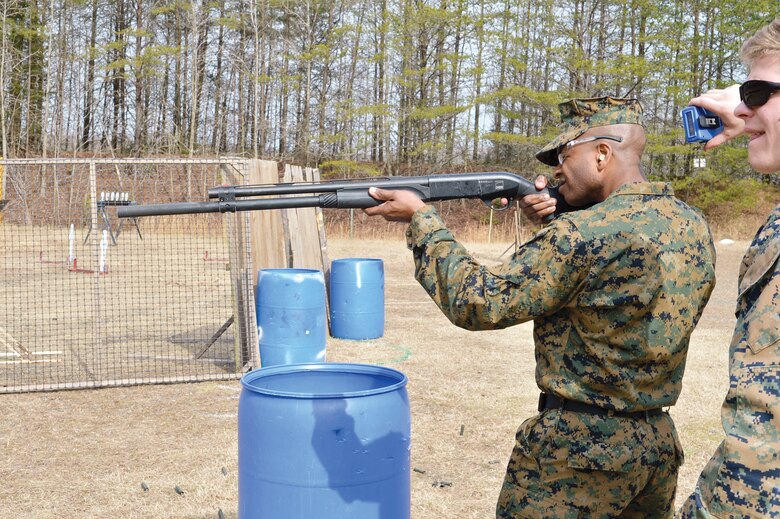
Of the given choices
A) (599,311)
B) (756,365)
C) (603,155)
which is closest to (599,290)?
(599,311)

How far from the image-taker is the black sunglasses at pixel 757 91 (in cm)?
154

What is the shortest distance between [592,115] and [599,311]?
73cm

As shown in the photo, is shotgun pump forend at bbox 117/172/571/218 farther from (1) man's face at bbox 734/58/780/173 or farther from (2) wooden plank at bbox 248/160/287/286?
(2) wooden plank at bbox 248/160/287/286

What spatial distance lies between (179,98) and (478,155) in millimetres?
20105

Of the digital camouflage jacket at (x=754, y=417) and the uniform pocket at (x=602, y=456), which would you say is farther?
the uniform pocket at (x=602, y=456)

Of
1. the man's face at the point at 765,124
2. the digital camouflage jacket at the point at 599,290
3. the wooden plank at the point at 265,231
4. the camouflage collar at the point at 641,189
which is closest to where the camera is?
the man's face at the point at 765,124

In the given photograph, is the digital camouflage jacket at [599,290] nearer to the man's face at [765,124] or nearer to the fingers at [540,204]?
the fingers at [540,204]

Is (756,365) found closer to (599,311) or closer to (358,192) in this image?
(599,311)

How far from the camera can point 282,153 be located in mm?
45312

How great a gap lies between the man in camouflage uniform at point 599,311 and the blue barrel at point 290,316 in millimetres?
5265

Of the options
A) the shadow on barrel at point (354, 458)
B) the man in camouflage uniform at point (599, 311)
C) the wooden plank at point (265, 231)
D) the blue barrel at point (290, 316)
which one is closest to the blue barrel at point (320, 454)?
the shadow on barrel at point (354, 458)

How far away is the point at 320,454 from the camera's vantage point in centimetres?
300

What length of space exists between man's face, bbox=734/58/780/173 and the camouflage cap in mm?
922

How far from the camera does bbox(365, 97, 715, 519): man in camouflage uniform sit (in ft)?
7.45
